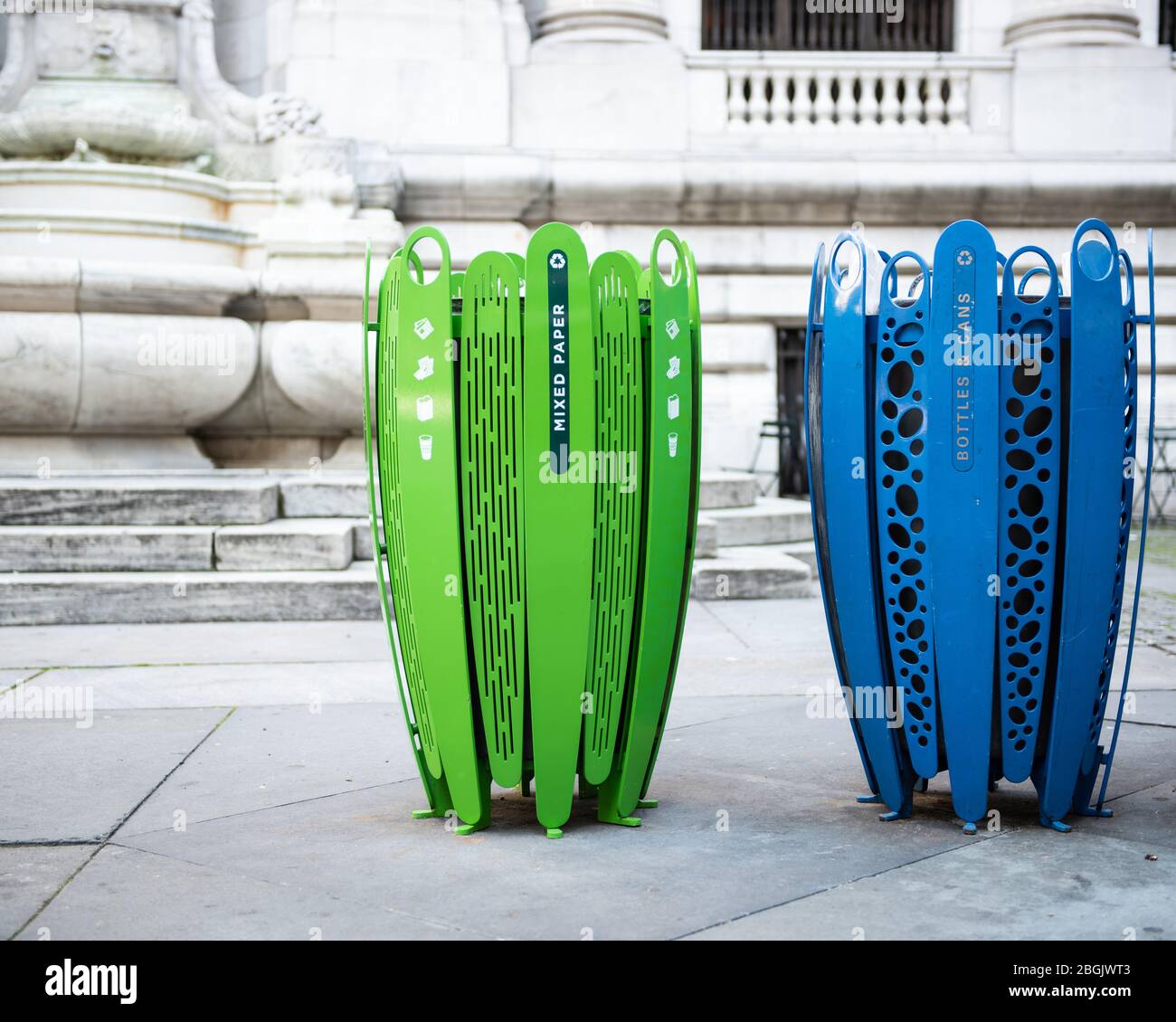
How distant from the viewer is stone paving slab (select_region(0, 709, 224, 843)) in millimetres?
3785

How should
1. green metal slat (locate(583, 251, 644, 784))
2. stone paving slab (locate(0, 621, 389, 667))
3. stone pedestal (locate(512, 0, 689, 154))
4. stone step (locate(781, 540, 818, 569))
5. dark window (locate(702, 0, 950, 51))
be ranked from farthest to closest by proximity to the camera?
dark window (locate(702, 0, 950, 51)), stone pedestal (locate(512, 0, 689, 154)), stone step (locate(781, 540, 818, 569)), stone paving slab (locate(0, 621, 389, 667)), green metal slat (locate(583, 251, 644, 784))

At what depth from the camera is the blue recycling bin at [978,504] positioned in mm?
3578

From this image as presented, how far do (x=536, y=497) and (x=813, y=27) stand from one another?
13.5m

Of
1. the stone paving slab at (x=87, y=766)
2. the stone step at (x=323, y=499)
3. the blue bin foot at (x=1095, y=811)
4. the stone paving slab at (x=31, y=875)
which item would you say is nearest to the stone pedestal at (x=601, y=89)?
the stone step at (x=323, y=499)

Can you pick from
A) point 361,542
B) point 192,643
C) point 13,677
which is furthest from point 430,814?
point 361,542

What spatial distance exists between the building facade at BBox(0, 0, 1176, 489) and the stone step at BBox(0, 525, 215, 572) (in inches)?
115

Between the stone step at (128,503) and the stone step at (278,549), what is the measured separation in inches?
9.4

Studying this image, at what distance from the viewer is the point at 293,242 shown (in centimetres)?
1045

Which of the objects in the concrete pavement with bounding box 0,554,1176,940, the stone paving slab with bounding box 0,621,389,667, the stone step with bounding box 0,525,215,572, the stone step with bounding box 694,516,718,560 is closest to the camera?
the concrete pavement with bounding box 0,554,1176,940

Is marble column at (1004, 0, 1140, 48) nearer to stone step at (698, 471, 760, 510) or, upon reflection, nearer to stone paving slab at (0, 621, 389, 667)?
stone step at (698, 471, 760, 510)

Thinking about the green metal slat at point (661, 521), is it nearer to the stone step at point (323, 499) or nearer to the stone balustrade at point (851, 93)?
the stone step at point (323, 499)

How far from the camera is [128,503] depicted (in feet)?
26.8

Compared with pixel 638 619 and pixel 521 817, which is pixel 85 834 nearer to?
pixel 521 817

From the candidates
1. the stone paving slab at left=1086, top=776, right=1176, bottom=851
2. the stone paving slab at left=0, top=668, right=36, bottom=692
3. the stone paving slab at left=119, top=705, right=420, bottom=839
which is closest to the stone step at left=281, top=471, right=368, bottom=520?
the stone paving slab at left=0, top=668, right=36, bottom=692
